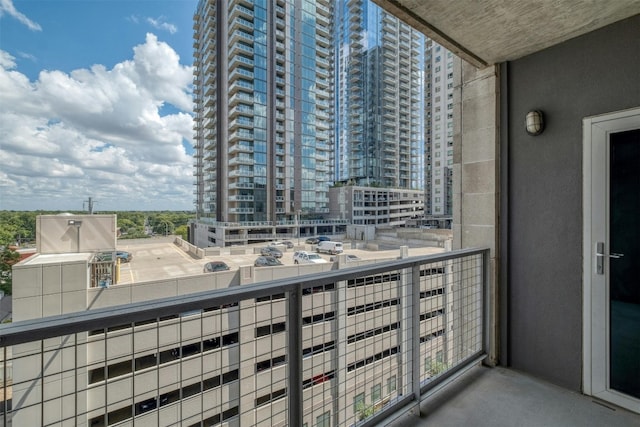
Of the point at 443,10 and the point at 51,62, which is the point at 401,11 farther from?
the point at 51,62

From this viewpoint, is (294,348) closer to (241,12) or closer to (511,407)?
(511,407)

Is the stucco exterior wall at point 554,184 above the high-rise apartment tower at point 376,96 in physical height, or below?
below

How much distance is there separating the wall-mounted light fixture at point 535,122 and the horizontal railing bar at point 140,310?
78.1 inches

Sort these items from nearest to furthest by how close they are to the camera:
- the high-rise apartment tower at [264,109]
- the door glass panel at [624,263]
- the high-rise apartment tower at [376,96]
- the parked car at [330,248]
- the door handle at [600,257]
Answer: the door glass panel at [624,263], the door handle at [600,257], the parked car at [330,248], the high-rise apartment tower at [264,109], the high-rise apartment tower at [376,96]

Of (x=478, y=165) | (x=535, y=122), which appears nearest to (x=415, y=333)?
(x=478, y=165)

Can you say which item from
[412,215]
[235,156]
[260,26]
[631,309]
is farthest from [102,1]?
[412,215]

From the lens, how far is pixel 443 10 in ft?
5.87

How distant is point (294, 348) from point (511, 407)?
1.68 metres

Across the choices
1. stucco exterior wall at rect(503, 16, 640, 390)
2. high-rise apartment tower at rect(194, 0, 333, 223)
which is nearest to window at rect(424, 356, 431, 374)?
stucco exterior wall at rect(503, 16, 640, 390)

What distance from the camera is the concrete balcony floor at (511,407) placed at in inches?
70.6

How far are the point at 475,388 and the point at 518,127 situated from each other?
211 cm

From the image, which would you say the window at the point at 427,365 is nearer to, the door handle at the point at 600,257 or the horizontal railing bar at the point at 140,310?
the horizontal railing bar at the point at 140,310

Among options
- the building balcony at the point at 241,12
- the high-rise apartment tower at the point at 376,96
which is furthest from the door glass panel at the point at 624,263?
the high-rise apartment tower at the point at 376,96

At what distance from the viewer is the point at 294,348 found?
1.32 metres
